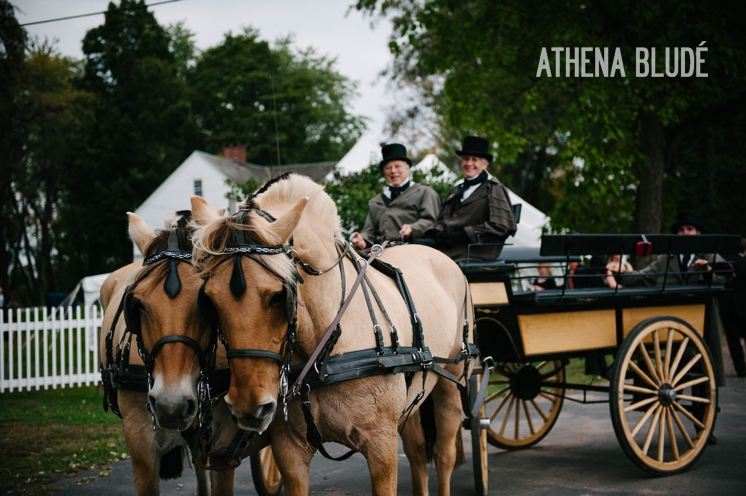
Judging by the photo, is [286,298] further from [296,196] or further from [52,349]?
[52,349]

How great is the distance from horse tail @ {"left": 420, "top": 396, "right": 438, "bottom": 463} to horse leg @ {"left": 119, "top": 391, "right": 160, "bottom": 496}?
190 cm

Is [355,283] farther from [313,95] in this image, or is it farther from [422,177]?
[313,95]

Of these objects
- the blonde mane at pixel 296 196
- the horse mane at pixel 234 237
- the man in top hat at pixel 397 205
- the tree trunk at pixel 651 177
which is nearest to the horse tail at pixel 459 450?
the man in top hat at pixel 397 205

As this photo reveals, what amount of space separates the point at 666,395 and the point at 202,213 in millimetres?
4100

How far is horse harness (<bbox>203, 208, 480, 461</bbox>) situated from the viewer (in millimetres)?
2639

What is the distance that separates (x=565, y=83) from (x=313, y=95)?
29204 mm

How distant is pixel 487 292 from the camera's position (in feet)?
16.7

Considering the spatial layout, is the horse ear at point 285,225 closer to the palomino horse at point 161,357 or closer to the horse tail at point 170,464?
the palomino horse at point 161,357

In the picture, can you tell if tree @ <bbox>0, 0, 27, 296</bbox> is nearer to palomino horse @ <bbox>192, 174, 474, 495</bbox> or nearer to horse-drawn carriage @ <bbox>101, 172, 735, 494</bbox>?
horse-drawn carriage @ <bbox>101, 172, 735, 494</bbox>

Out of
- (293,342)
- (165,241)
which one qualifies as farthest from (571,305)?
(165,241)

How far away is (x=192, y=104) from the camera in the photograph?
128 ft

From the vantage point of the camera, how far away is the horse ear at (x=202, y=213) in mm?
2943

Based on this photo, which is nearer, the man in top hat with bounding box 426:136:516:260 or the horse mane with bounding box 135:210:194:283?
the horse mane with bounding box 135:210:194:283

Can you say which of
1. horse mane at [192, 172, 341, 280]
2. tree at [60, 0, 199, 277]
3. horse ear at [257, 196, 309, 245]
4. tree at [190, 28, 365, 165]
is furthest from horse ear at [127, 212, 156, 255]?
tree at [60, 0, 199, 277]
